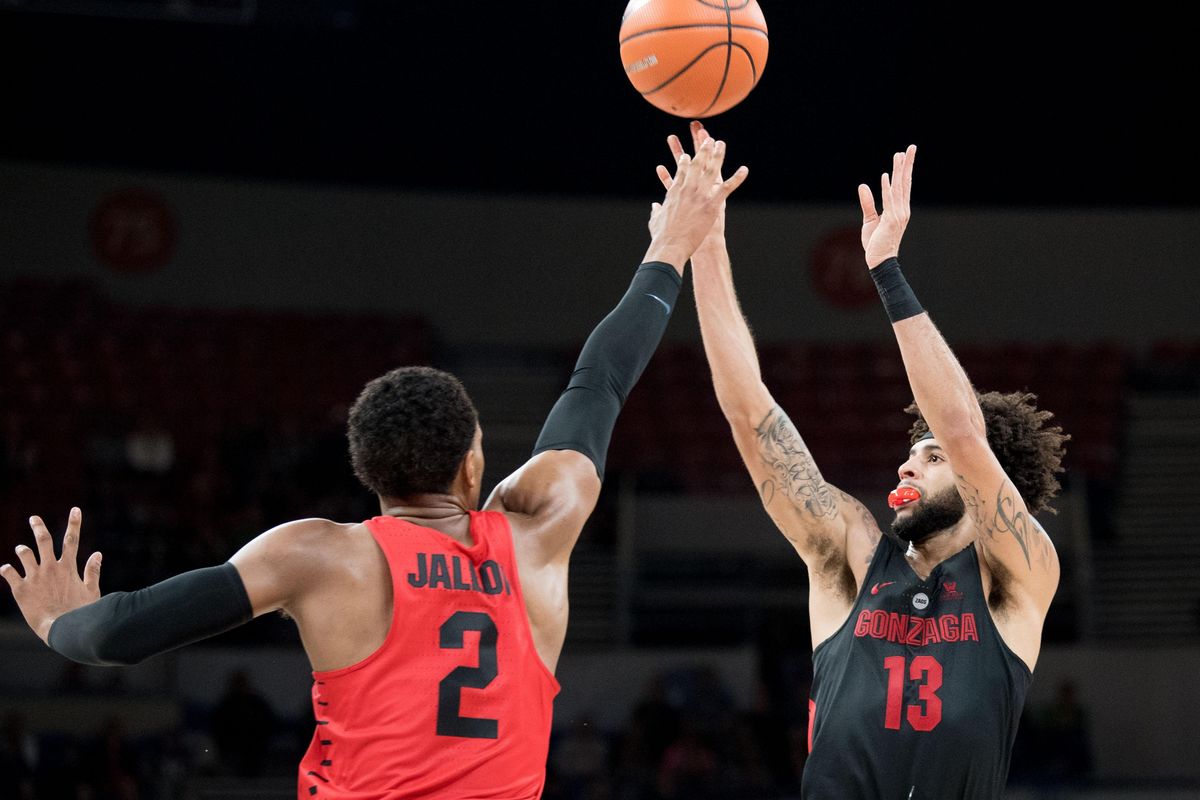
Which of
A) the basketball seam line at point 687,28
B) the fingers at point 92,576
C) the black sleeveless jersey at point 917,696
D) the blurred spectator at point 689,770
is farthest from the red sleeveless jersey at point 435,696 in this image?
the blurred spectator at point 689,770

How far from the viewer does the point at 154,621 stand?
2537mm

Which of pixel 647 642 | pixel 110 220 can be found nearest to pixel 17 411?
pixel 110 220

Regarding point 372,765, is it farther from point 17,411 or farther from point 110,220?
point 110,220

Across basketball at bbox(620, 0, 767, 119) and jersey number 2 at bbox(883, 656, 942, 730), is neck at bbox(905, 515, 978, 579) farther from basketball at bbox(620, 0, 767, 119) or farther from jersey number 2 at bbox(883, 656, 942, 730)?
basketball at bbox(620, 0, 767, 119)

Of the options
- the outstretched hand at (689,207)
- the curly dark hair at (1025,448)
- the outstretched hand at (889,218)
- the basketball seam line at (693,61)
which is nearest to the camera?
the outstretched hand at (689,207)

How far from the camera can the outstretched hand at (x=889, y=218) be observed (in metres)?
3.89

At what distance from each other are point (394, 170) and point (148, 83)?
3089mm

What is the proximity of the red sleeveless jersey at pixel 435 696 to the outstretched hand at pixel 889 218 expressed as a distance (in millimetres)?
1633

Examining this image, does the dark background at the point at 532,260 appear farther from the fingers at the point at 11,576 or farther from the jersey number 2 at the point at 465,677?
the fingers at the point at 11,576

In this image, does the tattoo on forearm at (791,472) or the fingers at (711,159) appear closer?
the fingers at (711,159)

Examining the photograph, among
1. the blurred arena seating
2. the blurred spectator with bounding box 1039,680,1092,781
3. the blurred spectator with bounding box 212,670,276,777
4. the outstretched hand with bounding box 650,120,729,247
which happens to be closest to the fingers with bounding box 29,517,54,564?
the outstretched hand with bounding box 650,120,729,247

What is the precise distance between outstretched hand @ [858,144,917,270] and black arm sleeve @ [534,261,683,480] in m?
0.78

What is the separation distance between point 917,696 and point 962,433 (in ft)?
2.31

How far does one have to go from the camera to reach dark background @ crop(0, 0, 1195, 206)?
51.6 feet
